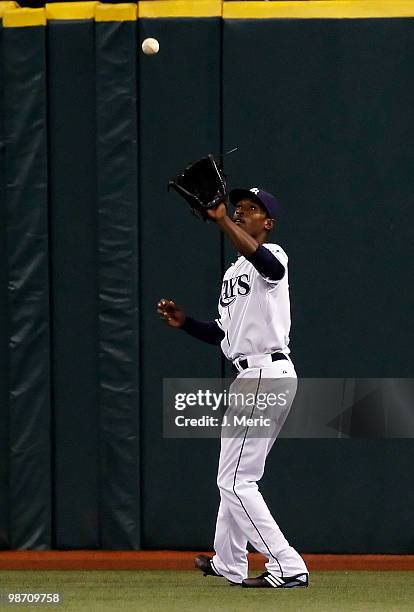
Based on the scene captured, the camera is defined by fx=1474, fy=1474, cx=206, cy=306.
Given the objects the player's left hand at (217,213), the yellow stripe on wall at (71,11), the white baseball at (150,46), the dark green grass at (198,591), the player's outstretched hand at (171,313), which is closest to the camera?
the player's left hand at (217,213)

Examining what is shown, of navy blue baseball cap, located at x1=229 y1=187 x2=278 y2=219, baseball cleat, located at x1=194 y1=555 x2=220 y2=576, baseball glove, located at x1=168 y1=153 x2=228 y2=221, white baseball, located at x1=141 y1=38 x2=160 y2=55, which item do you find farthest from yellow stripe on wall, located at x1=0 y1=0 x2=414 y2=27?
baseball cleat, located at x1=194 y1=555 x2=220 y2=576

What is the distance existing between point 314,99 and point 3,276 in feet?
6.10

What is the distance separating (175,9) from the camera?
759 centimetres

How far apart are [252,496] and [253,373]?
1.84 feet

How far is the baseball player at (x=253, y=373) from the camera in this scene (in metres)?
6.66

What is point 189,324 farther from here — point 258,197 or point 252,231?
point 258,197

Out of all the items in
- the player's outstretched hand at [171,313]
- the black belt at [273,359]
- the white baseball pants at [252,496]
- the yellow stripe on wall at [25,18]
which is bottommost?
the white baseball pants at [252,496]

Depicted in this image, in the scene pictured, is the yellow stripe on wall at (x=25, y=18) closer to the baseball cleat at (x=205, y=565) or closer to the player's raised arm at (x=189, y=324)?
the player's raised arm at (x=189, y=324)

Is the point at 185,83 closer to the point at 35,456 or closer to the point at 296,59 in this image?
the point at 296,59

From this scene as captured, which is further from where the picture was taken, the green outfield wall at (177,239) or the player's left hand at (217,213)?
the green outfield wall at (177,239)

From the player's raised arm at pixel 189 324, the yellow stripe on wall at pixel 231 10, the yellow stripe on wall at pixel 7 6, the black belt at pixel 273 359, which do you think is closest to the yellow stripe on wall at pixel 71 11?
the yellow stripe on wall at pixel 231 10

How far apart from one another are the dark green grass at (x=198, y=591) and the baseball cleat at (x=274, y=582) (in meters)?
0.03

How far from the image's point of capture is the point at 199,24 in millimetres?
7578

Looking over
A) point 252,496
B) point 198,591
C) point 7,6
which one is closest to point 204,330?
point 252,496
